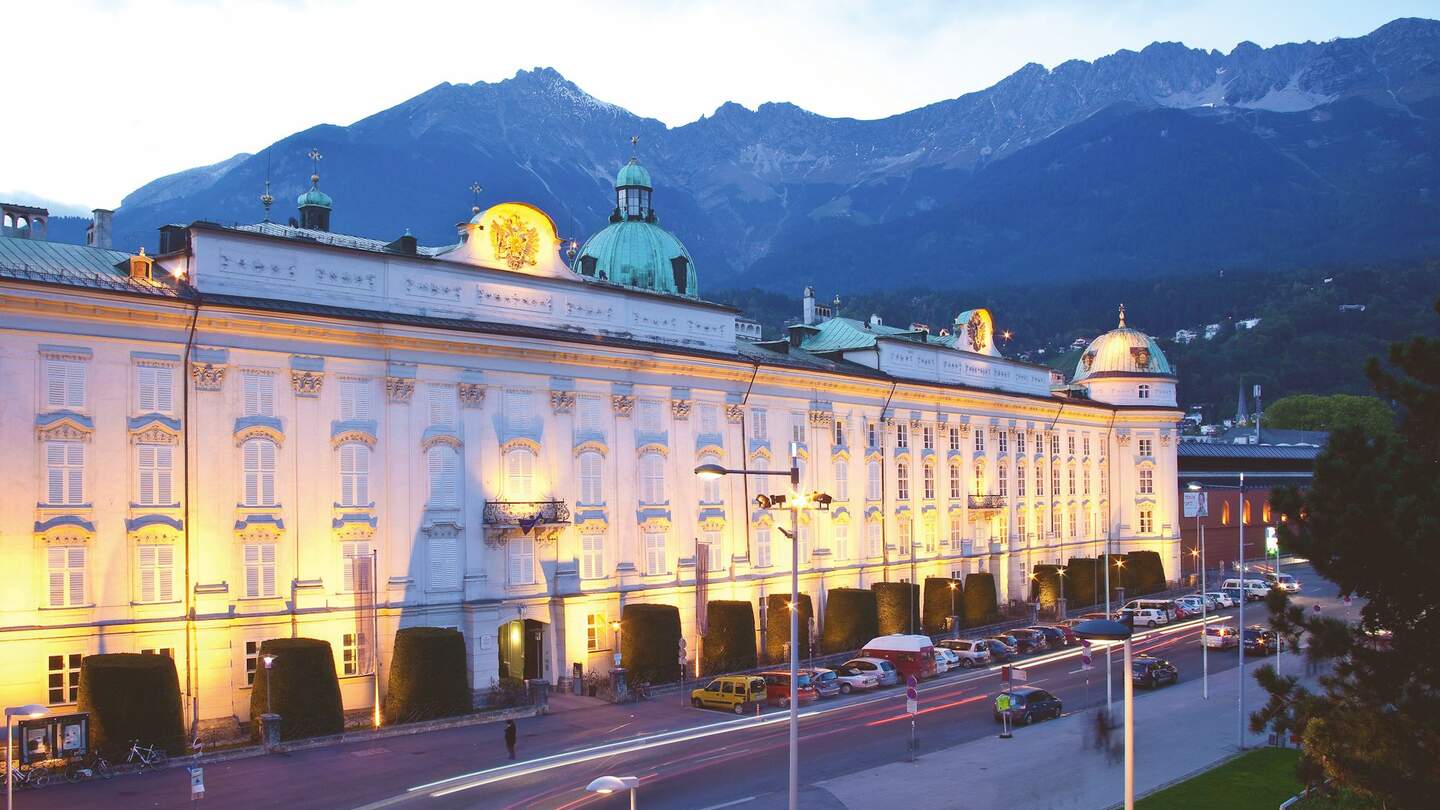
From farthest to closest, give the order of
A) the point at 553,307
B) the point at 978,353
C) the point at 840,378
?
the point at 978,353 → the point at 840,378 → the point at 553,307

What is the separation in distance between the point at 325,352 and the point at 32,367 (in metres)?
10.9

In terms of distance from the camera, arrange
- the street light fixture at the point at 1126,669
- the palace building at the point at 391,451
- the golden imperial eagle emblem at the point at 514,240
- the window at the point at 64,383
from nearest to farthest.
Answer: the street light fixture at the point at 1126,669, the window at the point at 64,383, the palace building at the point at 391,451, the golden imperial eagle emblem at the point at 514,240

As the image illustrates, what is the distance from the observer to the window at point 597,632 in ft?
202

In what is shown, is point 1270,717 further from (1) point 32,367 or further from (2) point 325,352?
(1) point 32,367

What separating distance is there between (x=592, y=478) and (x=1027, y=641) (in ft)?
94.9

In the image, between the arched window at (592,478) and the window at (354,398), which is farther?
the arched window at (592,478)

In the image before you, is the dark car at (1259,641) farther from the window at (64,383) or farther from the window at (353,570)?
the window at (64,383)

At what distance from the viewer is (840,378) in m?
77.4

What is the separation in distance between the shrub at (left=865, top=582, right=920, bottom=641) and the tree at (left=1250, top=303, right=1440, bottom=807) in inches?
1757

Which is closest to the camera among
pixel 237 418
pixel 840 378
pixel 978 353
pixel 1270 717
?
pixel 1270 717

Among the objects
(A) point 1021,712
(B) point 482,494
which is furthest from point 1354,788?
(B) point 482,494

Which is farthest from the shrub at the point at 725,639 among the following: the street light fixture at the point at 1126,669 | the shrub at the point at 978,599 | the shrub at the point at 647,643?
the street light fixture at the point at 1126,669

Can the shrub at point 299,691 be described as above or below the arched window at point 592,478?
below

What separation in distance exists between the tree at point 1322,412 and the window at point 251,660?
15144cm
